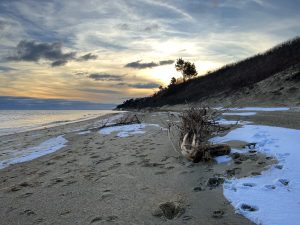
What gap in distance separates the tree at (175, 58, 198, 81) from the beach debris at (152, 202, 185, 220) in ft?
232

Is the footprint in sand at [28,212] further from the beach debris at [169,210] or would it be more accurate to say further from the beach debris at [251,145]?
the beach debris at [251,145]

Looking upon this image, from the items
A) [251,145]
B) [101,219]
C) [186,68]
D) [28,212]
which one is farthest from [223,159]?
[186,68]

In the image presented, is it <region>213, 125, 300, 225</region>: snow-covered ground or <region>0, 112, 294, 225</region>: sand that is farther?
<region>0, 112, 294, 225</region>: sand

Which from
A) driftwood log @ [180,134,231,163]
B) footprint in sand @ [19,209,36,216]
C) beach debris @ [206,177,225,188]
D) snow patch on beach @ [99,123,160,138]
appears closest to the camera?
footprint in sand @ [19,209,36,216]

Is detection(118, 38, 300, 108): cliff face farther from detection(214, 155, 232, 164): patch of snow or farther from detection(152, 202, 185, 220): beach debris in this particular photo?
detection(152, 202, 185, 220): beach debris

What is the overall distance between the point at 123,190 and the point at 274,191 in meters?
2.32

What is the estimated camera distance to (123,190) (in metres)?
5.59

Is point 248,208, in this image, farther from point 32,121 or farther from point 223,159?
point 32,121

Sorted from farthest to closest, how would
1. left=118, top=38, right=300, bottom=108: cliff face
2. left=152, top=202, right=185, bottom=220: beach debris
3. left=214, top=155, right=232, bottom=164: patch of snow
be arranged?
left=118, top=38, right=300, bottom=108: cliff face
left=214, top=155, right=232, bottom=164: patch of snow
left=152, top=202, right=185, bottom=220: beach debris

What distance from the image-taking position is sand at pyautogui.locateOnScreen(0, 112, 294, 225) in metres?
4.45

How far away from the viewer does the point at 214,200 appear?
4.65 m

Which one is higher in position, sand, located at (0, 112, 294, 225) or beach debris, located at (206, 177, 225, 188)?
beach debris, located at (206, 177, 225, 188)

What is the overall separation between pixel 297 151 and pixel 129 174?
300cm

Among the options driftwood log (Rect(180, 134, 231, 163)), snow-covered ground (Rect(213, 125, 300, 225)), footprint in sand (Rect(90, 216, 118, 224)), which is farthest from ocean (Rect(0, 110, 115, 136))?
snow-covered ground (Rect(213, 125, 300, 225))
